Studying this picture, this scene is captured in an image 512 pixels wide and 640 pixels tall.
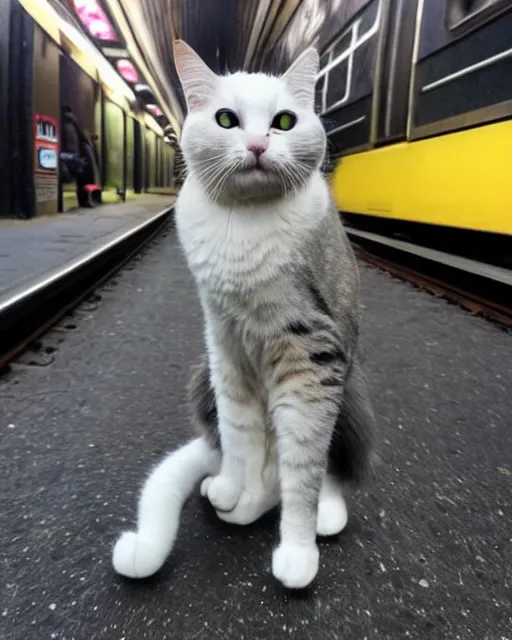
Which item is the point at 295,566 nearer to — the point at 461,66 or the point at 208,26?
the point at 461,66

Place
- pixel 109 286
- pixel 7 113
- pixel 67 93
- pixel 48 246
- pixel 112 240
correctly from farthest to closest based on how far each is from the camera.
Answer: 1. pixel 67 93
2. pixel 7 113
3. pixel 112 240
4. pixel 48 246
5. pixel 109 286

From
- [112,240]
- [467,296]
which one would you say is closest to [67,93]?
[112,240]

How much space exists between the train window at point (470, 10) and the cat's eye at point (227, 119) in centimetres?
291

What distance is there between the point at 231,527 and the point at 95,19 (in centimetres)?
992

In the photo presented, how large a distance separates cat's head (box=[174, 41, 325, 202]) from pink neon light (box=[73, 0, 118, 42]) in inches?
355

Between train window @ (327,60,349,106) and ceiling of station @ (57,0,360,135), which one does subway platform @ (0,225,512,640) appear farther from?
ceiling of station @ (57,0,360,135)

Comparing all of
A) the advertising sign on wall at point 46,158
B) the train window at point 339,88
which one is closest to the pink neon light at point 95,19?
the advertising sign on wall at point 46,158

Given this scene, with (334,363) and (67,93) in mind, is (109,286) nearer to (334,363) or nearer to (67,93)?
(334,363)

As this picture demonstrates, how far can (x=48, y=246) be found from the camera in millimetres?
4359

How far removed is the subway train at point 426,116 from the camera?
325 centimetres

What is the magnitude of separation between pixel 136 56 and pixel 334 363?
11.4 metres

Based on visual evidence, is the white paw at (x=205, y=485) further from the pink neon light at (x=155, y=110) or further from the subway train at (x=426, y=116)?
the pink neon light at (x=155, y=110)

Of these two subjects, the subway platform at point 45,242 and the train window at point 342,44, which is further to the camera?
the train window at point 342,44

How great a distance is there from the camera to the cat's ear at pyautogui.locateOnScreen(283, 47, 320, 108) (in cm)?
103
